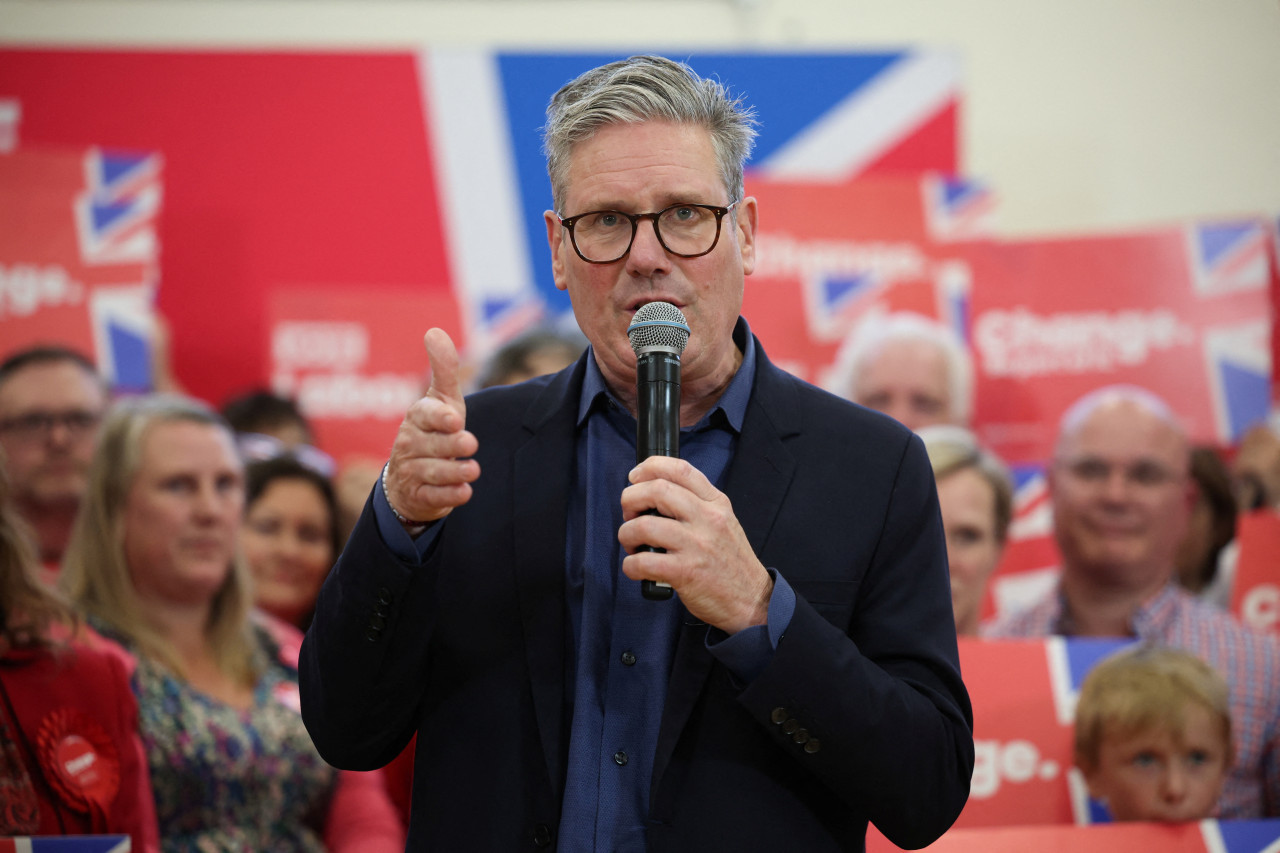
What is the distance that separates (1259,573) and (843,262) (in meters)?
2.35

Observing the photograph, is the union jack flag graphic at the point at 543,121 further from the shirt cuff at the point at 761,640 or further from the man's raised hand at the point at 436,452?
the shirt cuff at the point at 761,640

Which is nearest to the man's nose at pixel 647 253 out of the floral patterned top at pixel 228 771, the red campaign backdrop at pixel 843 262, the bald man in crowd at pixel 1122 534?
the floral patterned top at pixel 228 771

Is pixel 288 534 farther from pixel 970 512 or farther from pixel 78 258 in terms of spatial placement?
pixel 970 512

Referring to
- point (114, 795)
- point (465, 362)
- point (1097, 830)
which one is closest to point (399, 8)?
point (465, 362)

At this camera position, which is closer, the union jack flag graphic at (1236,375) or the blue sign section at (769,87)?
the union jack flag graphic at (1236,375)

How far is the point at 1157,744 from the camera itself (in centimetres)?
291

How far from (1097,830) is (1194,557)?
2.44 metres

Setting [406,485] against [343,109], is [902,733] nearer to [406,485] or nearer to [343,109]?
[406,485]

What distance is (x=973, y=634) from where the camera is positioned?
3.65 m

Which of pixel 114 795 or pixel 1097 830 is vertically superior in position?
pixel 114 795

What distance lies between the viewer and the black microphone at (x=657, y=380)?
136 centimetres

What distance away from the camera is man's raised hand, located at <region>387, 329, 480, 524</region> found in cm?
137

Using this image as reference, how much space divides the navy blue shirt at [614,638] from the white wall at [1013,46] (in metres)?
5.86

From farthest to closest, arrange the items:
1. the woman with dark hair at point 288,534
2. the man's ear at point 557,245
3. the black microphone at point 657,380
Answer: the woman with dark hair at point 288,534 → the man's ear at point 557,245 → the black microphone at point 657,380
